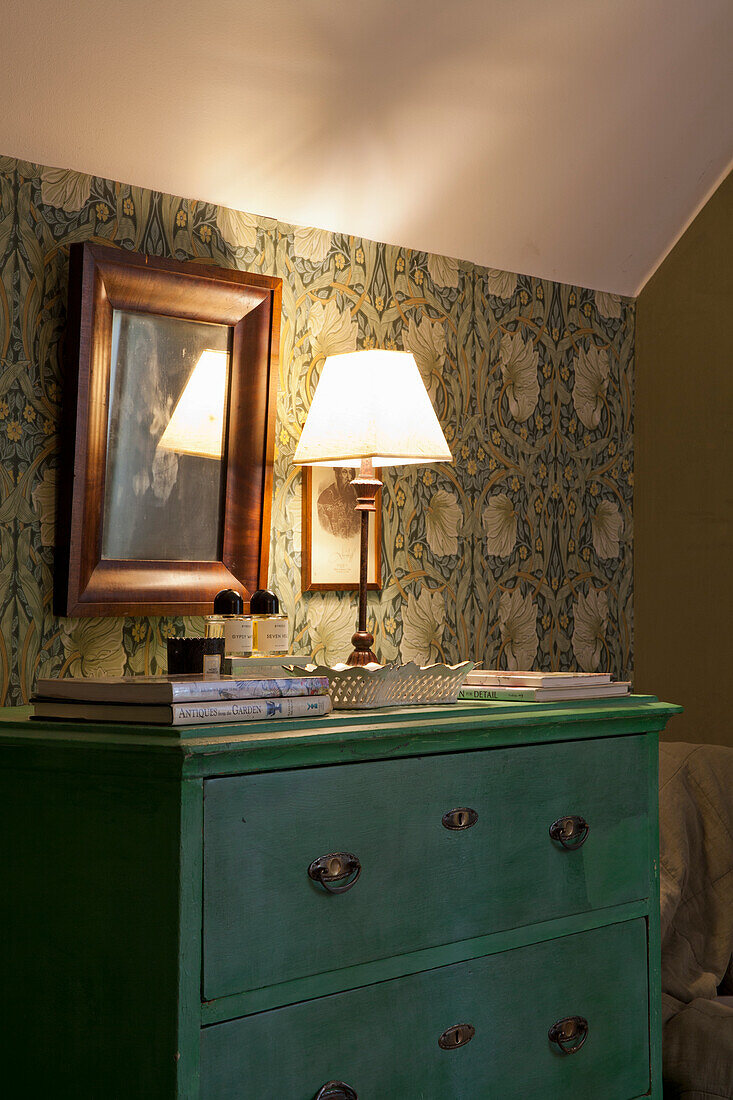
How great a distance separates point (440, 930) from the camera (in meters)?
1.75

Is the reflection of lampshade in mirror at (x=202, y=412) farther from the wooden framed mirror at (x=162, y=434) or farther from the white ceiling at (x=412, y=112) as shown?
the white ceiling at (x=412, y=112)

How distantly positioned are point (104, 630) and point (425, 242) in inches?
44.2

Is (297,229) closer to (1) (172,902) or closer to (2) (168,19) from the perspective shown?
(2) (168,19)

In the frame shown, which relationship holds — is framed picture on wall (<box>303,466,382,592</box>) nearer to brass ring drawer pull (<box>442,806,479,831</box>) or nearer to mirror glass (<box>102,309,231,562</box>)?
mirror glass (<box>102,309,231,562</box>)

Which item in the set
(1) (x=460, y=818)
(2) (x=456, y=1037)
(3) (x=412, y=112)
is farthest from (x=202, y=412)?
(2) (x=456, y=1037)

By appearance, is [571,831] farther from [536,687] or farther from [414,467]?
[414,467]

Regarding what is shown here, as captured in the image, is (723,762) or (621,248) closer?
(723,762)

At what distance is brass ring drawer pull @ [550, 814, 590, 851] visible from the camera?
6.39 feet

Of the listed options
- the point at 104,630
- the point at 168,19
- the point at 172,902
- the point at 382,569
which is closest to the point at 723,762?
the point at 382,569

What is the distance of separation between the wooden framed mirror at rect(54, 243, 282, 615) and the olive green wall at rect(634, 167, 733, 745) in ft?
4.11

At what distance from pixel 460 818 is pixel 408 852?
0.12 metres

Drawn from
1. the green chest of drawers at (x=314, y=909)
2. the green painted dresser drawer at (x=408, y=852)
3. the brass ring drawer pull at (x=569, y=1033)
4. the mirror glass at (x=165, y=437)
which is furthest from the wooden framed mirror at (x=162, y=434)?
the brass ring drawer pull at (x=569, y=1033)

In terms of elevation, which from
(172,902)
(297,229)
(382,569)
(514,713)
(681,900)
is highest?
(297,229)

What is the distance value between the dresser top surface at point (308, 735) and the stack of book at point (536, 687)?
0.02m
